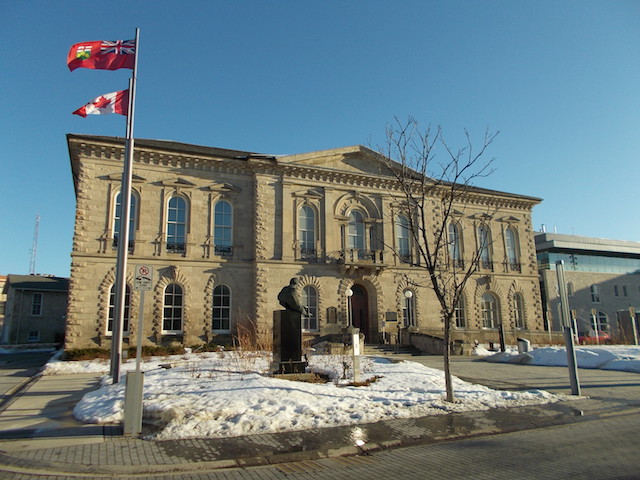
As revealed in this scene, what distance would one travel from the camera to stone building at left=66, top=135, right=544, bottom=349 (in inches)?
925

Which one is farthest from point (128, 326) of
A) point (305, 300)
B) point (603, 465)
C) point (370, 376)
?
point (603, 465)

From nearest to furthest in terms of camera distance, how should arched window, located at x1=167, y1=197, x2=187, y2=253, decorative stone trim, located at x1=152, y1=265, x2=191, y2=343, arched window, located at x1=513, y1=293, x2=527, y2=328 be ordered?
1. decorative stone trim, located at x1=152, y1=265, x2=191, y2=343
2. arched window, located at x1=167, y1=197, x2=187, y2=253
3. arched window, located at x1=513, y1=293, x2=527, y2=328

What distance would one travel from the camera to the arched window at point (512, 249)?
34.2m

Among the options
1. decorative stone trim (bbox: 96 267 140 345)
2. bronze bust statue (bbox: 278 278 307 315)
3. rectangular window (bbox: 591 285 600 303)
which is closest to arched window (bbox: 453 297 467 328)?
rectangular window (bbox: 591 285 600 303)

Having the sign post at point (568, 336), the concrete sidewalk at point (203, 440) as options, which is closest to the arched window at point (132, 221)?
the concrete sidewalk at point (203, 440)

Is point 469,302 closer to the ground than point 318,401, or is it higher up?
higher up

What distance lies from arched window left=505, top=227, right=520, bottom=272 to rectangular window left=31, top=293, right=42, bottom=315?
132 feet

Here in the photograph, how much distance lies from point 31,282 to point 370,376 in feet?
121

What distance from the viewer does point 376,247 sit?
2911 centimetres

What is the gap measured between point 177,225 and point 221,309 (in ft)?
18.1

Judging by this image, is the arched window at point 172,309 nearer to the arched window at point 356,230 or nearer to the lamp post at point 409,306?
the arched window at point 356,230

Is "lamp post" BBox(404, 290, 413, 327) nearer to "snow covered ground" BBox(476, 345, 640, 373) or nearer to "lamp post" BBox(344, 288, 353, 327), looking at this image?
"lamp post" BBox(344, 288, 353, 327)

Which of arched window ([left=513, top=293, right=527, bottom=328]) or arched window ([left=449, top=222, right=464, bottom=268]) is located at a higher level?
arched window ([left=449, top=222, right=464, bottom=268])

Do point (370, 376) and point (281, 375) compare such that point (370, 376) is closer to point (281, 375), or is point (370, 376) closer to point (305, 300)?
point (281, 375)
